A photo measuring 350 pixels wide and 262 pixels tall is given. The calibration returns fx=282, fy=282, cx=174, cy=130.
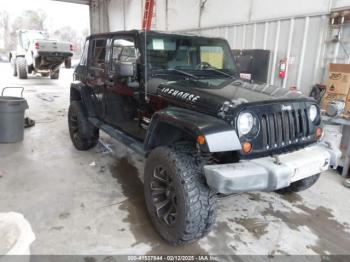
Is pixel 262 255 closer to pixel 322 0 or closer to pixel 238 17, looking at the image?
pixel 322 0

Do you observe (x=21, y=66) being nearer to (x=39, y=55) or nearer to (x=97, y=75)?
(x=39, y=55)

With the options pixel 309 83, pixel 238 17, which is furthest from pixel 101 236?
pixel 238 17

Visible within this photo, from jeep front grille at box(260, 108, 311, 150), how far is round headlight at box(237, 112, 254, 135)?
0.29ft

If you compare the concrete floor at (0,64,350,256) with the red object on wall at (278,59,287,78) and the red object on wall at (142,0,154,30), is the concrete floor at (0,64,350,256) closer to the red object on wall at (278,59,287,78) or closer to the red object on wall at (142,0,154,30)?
the red object on wall at (278,59,287,78)

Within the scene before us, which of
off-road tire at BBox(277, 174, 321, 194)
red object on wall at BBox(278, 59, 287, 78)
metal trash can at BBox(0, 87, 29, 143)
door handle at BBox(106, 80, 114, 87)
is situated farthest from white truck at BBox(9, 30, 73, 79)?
off-road tire at BBox(277, 174, 321, 194)

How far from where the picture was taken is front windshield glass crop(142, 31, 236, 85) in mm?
2721

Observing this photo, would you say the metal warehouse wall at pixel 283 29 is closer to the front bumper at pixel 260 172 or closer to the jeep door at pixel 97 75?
the front bumper at pixel 260 172

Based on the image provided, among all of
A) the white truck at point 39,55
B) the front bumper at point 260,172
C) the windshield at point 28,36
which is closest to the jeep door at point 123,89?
the front bumper at point 260,172

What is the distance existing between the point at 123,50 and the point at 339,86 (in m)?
2.67

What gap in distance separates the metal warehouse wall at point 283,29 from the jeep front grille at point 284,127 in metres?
2.25

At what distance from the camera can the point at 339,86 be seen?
3.52 m

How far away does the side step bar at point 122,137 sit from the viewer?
2665 millimetres

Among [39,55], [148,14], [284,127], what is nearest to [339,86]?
[284,127]

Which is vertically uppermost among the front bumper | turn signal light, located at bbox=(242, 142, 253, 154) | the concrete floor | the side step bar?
turn signal light, located at bbox=(242, 142, 253, 154)
